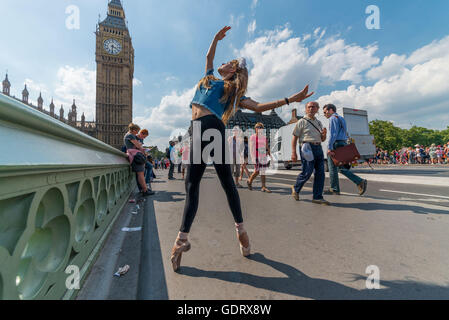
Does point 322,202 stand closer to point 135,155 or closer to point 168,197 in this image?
point 168,197

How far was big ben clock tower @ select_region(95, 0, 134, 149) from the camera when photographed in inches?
2499

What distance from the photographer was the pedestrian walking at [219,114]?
1.69 m

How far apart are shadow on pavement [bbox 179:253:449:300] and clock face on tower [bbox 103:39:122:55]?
79.9 meters

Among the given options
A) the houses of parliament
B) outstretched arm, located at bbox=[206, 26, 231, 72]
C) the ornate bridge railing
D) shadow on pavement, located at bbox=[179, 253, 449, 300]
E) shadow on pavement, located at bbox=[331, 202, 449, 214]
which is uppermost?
the houses of parliament

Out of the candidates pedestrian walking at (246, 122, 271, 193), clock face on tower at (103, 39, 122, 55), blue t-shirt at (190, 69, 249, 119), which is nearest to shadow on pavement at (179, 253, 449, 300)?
blue t-shirt at (190, 69, 249, 119)

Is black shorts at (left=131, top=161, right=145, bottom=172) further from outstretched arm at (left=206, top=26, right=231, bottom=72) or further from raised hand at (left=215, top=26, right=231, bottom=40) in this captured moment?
raised hand at (left=215, top=26, right=231, bottom=40)

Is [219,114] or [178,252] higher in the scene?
[219,114]

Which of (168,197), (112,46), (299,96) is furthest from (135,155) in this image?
(112,46)

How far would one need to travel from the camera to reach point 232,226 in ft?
8.13

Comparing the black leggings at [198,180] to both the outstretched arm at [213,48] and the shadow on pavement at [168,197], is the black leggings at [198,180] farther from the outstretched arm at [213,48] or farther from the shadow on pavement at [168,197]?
the shadow on pavement at [168,197]

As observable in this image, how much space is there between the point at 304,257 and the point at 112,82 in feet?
255

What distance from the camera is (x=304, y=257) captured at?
1.65 m

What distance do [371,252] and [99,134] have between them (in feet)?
245

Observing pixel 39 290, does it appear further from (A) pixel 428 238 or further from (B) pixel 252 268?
(A) pixel 428 238
